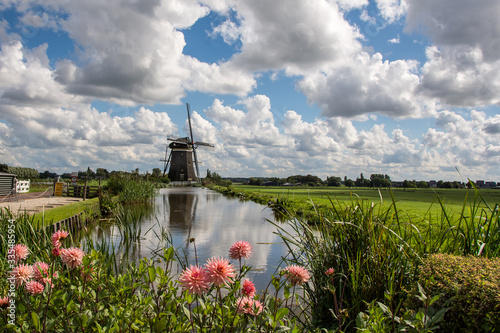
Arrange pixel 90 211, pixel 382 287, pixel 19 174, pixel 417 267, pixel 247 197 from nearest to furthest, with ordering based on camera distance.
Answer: pixel 417 267, pixel 382 287, pixel 90 211, pixel 247 197, pixel 19 174

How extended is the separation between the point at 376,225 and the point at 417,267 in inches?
25.4

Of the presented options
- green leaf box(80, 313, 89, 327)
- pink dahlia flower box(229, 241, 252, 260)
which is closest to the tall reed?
pink dahlia flower box(229, 241, 252, 260)

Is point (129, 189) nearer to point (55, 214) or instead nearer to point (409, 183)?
point (55, 214)

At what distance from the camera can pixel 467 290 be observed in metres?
1.99

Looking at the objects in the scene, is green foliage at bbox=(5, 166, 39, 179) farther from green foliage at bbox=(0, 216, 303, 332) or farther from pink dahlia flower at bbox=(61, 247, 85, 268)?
pink dahlia flower at bbox=(61, 247, 85, 268)

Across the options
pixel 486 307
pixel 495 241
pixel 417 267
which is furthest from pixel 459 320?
pixel 495 241

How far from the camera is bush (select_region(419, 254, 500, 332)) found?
1.89 meters

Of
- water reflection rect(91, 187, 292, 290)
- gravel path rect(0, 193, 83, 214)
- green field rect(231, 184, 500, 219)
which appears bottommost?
water reflection rect(91, 187, 292, 290)

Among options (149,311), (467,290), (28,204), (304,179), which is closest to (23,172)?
(28,204)

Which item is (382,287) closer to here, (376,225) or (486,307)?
(376,225)

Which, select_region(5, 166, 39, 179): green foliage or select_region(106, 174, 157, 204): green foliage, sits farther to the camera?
select_region(5, 166, 39, 179): green foliage

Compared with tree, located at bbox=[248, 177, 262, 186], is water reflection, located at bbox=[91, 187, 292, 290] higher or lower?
lower

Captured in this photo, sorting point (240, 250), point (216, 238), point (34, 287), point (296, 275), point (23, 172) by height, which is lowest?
point (216, 238)

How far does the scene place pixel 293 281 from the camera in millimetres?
1681
